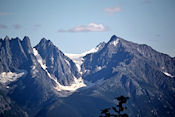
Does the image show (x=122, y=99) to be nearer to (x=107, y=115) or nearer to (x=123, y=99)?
(x=123, y=99)

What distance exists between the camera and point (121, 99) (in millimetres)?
77438

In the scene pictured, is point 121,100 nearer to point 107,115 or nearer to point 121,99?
point 121,99

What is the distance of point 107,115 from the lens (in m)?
80.9

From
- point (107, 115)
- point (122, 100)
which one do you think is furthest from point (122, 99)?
point (107, 115)

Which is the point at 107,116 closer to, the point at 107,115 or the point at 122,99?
the point at 107,115

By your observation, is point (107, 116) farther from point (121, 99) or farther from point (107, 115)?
point (121, 99)

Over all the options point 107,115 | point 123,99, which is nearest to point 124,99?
point 123,99

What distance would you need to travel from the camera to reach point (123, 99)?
77.5 metres

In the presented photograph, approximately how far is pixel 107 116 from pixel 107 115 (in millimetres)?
189

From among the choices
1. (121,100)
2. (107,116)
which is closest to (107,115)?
(107,116)

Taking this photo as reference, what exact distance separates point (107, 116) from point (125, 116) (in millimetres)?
4563

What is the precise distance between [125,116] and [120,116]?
221 cm

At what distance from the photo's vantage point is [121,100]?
254ft

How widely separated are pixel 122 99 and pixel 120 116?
3984 millimetres
